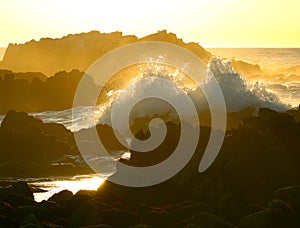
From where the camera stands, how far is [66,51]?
9831cm

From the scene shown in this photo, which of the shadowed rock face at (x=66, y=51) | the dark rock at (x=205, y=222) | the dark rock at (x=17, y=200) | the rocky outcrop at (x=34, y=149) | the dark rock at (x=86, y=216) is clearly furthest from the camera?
the shadowed rock face at (x=66, y=51)

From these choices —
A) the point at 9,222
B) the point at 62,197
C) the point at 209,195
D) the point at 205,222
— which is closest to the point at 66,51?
the point at 62,197

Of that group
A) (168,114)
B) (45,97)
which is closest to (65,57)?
(45,97)

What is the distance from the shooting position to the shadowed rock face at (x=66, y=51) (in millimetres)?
96125

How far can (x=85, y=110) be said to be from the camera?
5038 cm

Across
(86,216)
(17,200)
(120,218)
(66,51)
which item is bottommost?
(120,218)

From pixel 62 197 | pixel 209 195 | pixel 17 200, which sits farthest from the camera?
pixel 62 197

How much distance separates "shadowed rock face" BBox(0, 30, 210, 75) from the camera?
96.1m

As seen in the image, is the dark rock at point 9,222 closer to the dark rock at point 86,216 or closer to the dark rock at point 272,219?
the dark rock at point 86,216

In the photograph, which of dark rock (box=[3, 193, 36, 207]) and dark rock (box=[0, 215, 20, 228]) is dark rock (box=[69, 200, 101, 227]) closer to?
dark rock (box=[0, 215, 20, 228])

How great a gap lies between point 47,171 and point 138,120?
9.62 meters

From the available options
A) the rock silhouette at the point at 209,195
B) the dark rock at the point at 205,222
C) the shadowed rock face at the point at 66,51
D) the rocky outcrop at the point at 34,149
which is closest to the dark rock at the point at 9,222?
the rock silhouette at the point at 209,195

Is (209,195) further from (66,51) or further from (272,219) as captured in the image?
(66,51)

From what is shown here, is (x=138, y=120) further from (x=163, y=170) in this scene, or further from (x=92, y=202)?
(x=92, y=202)
